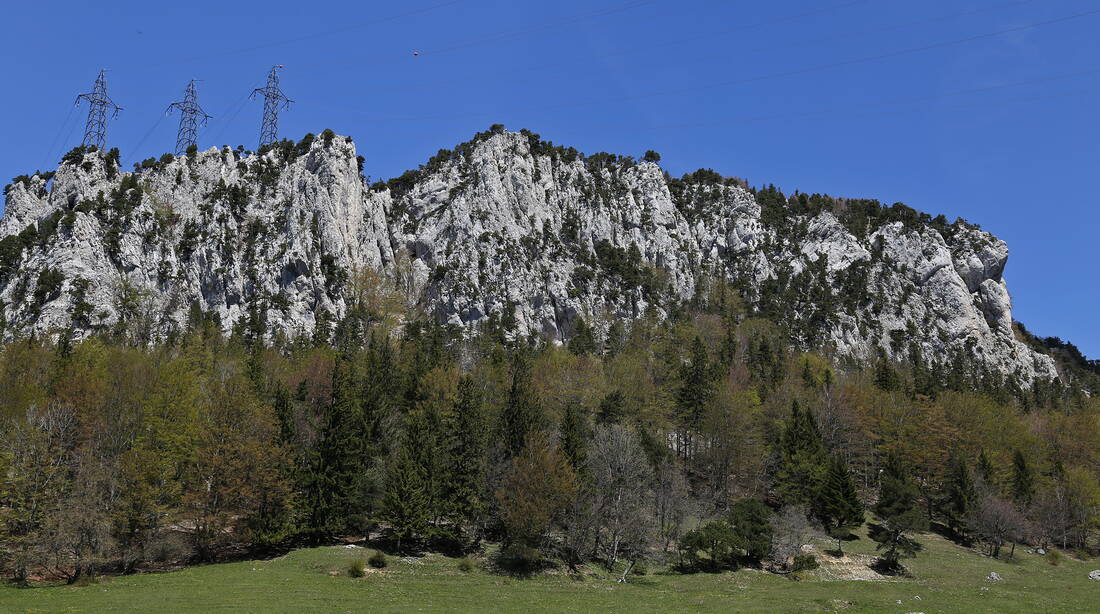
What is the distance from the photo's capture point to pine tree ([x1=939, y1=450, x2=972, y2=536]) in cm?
6500

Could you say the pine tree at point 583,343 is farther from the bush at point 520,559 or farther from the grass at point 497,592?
the bush at point 520,559

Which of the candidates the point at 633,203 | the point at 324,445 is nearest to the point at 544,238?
the point at 633,203

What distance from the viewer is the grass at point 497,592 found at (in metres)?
29.2

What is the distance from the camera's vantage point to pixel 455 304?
5891 inches

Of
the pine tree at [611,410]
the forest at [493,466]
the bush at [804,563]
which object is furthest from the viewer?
the pine tree at [611,410]

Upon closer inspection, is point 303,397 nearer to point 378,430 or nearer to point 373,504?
point 378,430

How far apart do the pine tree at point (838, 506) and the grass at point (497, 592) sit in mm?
8701

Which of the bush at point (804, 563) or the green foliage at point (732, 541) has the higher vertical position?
the green foliage at point (732, 541)

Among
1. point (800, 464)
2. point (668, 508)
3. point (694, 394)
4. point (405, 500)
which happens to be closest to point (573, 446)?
point (668, 508)

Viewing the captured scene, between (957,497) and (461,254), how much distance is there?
11938 cm

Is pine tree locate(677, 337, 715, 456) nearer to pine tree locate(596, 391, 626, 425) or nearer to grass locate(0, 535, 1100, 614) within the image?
pine tree locate(596, 391, 626, 425)

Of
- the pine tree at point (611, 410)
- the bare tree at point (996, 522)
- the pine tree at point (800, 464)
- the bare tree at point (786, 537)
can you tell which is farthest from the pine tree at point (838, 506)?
the pine tree at point (611, 410)

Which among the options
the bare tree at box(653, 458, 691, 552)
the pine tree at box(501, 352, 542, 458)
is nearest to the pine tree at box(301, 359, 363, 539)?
the pine tree at box(501, 352, 542, 458)

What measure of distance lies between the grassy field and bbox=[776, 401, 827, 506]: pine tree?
33.6ft
